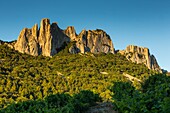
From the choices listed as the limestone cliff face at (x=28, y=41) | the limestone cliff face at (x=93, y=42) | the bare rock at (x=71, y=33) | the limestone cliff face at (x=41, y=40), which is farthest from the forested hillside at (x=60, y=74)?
the bare rock at (x=71, y=33)

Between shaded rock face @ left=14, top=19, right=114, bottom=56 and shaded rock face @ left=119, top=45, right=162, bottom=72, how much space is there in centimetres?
1001

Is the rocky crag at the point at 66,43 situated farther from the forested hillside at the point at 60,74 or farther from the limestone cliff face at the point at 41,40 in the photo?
the forested hillside at the point at 60,74

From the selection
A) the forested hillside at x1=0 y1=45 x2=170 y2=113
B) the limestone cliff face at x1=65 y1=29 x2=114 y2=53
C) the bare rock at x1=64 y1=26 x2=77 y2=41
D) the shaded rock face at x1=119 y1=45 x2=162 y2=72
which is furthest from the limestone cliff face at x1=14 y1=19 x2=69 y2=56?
the shaded rock face at x1=119 y1=45 x2=162 y2=72

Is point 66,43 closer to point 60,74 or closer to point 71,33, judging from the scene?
point 71,33

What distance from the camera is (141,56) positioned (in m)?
153

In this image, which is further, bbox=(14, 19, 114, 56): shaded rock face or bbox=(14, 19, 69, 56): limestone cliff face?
bbox=(14, 19, 114, 56): shaded rock face

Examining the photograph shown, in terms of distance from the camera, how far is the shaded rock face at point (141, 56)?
488ft

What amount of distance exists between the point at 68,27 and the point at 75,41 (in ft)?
43.5

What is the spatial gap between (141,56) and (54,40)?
50.0 m

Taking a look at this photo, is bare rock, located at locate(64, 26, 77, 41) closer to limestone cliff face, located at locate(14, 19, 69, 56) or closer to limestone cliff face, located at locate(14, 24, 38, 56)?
limestone cliff face, located at locate(14, 19, 69, 56)

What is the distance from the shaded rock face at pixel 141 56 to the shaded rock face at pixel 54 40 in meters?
10.0

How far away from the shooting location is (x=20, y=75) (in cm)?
9375

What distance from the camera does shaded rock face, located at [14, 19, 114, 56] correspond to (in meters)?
141

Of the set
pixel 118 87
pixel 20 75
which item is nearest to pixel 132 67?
pixel 20 75
